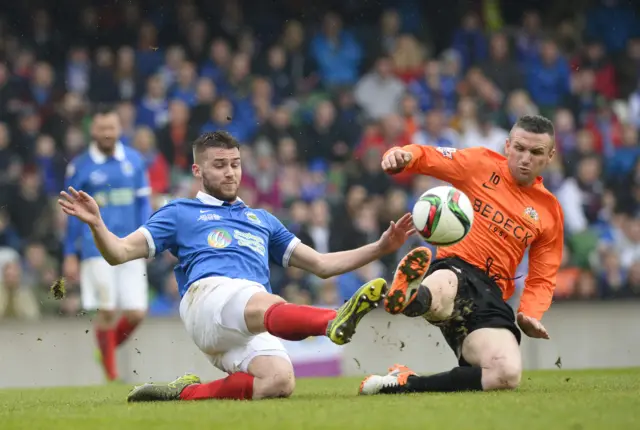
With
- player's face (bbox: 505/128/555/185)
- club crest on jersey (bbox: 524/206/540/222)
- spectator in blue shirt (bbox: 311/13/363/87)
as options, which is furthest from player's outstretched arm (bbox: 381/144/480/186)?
spectator in blue shirt (bbox: 311/13/363/87)

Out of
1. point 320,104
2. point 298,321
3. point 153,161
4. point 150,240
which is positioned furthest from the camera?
point 320,104

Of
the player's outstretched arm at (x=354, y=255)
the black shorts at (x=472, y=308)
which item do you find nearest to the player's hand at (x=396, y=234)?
the player's outstretched arm at (x=354, y=255)

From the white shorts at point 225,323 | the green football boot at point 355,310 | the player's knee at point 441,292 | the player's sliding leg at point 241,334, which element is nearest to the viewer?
the green football boot at point 355,310

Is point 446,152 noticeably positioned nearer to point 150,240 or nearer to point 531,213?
point 531,213

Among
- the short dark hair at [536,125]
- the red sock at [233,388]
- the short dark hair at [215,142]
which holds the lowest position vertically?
the red sock at [233,388]

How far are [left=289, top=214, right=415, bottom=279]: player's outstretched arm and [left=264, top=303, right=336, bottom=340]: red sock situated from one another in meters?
0.92

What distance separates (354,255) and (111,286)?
4059mm

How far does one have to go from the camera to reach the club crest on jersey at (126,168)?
34.5ft

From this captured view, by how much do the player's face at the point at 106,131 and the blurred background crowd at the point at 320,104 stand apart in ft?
7.05

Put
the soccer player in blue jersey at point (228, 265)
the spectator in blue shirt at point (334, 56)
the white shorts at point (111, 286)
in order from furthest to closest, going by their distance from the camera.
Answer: the spectator in blue shirt at point (334, 56) < the white shorts at point (111, 286) < the soccer player in blue jersey at point (228, 265)

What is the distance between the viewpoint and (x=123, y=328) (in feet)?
34.4

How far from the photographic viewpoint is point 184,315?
6734mm

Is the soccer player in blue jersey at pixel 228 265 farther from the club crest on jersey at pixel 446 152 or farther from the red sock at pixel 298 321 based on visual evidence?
the club crest on jersey at pixel 446 152

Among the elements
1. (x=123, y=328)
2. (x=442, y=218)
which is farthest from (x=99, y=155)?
(x=442, y=218)
